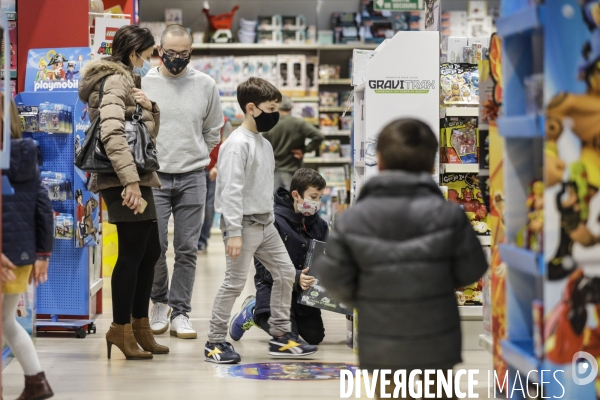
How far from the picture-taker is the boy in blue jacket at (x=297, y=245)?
14.5ft

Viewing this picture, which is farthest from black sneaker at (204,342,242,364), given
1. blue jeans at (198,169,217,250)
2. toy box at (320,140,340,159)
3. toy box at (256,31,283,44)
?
toy box at (256,31,283,44)

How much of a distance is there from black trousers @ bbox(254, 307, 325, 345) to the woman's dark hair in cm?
153

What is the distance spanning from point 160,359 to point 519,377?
209 centimetres

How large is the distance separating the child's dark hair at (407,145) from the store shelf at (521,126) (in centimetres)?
22

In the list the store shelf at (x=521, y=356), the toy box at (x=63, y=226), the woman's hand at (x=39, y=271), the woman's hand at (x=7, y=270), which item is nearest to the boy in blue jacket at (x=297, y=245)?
the toy box at (x=63, y=226)

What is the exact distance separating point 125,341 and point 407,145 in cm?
219

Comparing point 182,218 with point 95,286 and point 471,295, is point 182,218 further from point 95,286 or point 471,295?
point 471,295

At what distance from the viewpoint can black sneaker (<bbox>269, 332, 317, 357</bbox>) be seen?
4.21 meters

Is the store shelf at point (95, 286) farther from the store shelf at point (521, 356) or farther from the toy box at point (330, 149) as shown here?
the toy box at point (330, 149)

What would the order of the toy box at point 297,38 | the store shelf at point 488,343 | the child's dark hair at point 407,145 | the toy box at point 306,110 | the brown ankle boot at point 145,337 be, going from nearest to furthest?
the child's dark hair at point 407,145, the store shelf at point 488,343, the brown ankle boot at point 145,337, the toy box at point 306,110, the toy box at point 297,38

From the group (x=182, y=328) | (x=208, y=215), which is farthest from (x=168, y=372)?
(x=208, y=215)

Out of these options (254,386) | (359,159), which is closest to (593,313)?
(254,386)

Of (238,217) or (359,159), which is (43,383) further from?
(359,159)

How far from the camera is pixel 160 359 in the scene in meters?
4.08
